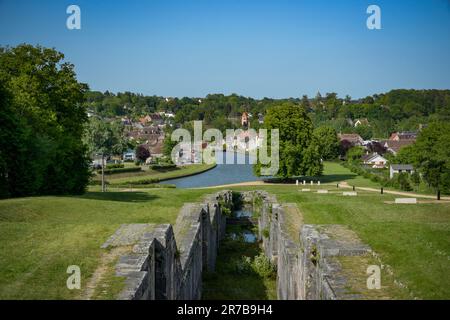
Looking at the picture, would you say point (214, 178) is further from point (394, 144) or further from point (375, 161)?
point (394, 144)

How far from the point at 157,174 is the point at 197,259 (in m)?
59.9

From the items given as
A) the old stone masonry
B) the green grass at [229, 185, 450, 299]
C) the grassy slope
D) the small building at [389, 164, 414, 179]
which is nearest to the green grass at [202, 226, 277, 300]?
the old stone masonry

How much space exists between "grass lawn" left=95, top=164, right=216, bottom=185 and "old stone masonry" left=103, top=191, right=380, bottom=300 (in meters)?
49.3

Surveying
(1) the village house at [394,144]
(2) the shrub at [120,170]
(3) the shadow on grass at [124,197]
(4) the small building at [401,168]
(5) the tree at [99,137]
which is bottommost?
(2) the shrub at [120,170]

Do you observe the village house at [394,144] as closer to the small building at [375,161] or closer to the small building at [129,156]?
the small building at [375,161]

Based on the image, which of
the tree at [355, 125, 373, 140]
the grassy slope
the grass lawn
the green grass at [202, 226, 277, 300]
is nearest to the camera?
the grassy slope

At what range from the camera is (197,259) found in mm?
21688

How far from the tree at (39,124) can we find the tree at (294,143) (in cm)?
2697

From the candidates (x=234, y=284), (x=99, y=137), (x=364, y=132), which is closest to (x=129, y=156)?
(x=99, y=137)

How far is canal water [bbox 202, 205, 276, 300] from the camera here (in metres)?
22.6

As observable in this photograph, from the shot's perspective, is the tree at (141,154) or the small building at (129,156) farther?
the small building at (129,156)

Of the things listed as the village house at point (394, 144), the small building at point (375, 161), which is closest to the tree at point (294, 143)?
the small building at point (375, 161)

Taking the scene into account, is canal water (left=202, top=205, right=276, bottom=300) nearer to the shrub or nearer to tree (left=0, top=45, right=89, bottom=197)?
tree (left=0, top=45, right=89, bottom=197)

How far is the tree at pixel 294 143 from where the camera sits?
59906 mm
